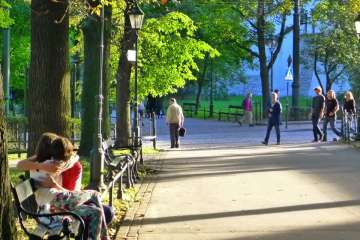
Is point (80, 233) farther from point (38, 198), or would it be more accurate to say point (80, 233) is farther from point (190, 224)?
point (190, 224)

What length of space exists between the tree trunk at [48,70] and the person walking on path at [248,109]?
26358 millimetres

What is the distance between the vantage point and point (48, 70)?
9.42 metres

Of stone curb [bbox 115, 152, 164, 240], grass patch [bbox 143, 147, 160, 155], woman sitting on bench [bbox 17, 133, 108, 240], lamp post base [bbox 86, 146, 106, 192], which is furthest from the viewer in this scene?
grass patch [bbox 143, 147, 160, 155]

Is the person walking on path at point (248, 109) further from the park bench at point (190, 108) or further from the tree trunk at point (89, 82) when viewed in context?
the tree trunk at point (89, 82)

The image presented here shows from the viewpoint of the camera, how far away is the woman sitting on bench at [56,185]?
6.53 m

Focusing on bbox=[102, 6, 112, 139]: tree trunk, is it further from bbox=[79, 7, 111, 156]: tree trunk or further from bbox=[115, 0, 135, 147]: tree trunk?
bbox=[115, 0, 135, 147]: tree trunk

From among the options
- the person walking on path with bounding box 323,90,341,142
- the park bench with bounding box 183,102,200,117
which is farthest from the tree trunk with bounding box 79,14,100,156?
the park bench with bounding box 183,102,200,117

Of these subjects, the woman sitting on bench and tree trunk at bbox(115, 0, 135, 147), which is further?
tree trunk at bbox(115, 0, 135, 147)

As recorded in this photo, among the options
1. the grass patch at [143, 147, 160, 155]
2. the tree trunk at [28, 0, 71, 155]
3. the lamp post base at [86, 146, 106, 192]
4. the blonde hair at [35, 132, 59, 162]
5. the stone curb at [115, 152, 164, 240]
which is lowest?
the grass patch at [143, 147, 160, 155]

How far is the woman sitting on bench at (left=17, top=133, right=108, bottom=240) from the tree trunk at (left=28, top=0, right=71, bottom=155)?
284cm

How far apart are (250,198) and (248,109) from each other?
84.1 feet

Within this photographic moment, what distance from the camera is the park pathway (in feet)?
27.2

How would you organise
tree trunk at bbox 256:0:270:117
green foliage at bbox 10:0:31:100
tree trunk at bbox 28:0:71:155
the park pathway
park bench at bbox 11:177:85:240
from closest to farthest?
park bench at bbox 11:177:85:240 → the park pathway → tree trunk at bbox 28:0:71:155 → green foliage at bbox 10:0:31:100 → tree trunk at bbox 256:0:270:117

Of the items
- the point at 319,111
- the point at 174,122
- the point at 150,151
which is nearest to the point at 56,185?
the point at 150,151
